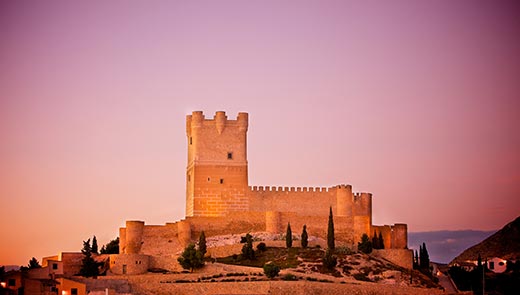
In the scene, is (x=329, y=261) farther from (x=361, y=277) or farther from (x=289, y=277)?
(x=289, y=277)

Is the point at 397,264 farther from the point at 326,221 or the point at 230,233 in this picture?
the point at 230,233

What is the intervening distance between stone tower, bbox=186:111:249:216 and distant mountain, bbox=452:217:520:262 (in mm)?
26632

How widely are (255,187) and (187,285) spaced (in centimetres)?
1506

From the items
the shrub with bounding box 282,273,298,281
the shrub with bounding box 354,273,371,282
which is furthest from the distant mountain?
the shrub with bounding box 282,273,298,281

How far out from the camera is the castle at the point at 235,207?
230 feet

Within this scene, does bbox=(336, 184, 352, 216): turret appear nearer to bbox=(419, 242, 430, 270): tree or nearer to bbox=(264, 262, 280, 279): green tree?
bbox=(419, 242, 430, 270): tree

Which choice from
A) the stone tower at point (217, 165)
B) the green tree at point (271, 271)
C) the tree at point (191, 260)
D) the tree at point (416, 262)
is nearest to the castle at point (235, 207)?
the stone tower at point (217, 165)

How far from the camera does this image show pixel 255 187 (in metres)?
74.1

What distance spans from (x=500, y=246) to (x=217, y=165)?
30.3m

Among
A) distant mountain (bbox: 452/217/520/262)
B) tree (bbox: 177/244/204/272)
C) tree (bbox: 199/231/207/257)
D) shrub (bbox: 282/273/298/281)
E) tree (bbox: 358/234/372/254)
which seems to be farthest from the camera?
distant mountain (bbox: 452/217/520/262)

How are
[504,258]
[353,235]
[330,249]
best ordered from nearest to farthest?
[330,249] → [353,235] → [504,258]

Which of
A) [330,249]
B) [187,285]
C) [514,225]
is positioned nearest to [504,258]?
[514,225]

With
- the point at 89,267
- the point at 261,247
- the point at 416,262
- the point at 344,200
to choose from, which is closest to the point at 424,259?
the point at 416,262

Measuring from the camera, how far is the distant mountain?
9056cm
